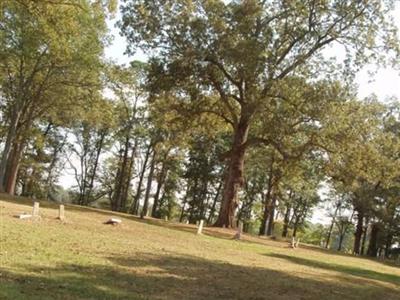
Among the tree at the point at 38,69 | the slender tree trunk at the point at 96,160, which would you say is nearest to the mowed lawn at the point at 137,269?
the tree at the point at 38,69

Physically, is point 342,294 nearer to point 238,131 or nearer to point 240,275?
point 240,275

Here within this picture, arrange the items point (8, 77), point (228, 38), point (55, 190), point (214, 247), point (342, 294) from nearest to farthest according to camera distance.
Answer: point (342, 294), point (214, 247), point (228, 38), point (8, 77), point (55, 190)

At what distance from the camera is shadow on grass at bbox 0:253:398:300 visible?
34.0 ft

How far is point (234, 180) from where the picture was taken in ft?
118

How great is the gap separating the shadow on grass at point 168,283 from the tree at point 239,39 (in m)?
16.1

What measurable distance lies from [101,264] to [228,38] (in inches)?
814

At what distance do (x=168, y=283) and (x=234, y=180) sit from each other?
2348 cm

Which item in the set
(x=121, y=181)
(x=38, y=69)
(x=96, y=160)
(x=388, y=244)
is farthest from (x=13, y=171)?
(x=388, y=244)

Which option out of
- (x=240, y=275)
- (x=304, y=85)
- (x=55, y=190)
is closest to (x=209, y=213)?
(x=55, y=190)

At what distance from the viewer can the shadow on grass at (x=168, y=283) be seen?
34.0 feet

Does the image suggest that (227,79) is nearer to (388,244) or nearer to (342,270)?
(342,270)

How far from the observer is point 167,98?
37094mm

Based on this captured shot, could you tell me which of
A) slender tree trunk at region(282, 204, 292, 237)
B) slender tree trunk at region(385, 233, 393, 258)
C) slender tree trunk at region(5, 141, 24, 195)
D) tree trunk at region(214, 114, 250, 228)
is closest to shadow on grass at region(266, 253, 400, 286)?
tree trunk at region(214, 114, 250, 228)

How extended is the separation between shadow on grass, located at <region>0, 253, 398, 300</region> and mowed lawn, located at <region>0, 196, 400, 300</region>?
2 centimetres
